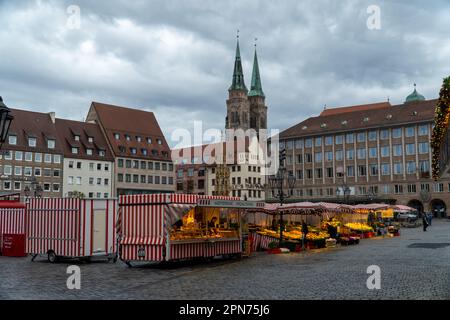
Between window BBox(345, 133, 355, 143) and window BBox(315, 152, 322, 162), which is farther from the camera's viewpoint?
window BBox(315, 152, 322, 162)

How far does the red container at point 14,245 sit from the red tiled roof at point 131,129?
57.9 m

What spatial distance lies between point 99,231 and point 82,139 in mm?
61338

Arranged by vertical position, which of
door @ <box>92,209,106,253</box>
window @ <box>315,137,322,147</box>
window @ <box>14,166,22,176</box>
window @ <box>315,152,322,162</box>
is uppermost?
window @ <box>315,137,322,147</box>

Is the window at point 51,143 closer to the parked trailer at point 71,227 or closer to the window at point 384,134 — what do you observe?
the window at point 384,134

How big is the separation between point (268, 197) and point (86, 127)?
34.3m

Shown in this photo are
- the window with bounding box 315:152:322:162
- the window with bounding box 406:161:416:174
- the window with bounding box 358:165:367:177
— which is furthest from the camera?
the window with bounding box 315:152:322:162

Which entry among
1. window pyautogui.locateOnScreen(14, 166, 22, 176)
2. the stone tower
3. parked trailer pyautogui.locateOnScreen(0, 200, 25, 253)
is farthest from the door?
the stone tower

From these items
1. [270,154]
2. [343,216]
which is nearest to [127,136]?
[270,154]

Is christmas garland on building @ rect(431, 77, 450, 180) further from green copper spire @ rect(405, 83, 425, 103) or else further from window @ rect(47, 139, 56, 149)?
green copper spire @ rect(405, 83, 425, 103)

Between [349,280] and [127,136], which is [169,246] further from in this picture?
[127,136]

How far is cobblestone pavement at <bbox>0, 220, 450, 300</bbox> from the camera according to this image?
1273cm

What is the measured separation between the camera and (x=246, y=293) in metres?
12.9

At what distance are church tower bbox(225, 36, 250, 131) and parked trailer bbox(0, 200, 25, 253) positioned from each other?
386ft
